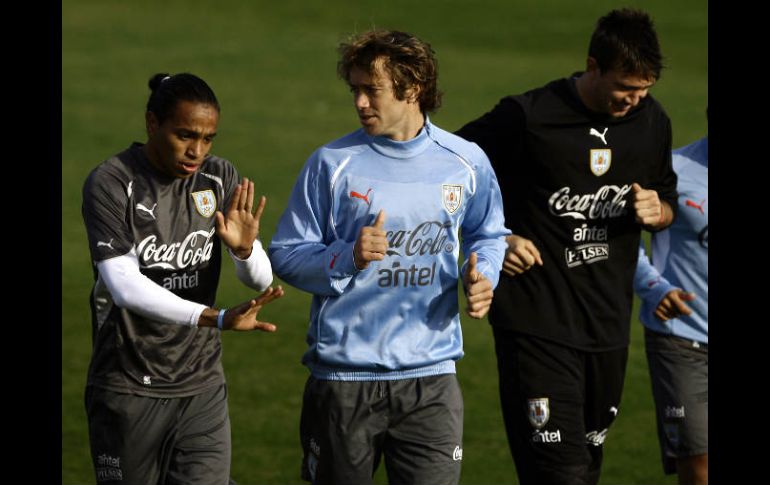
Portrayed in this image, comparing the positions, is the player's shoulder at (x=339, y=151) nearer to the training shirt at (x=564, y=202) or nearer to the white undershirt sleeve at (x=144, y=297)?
the white undershirt sleeve at (x=144, y=297)

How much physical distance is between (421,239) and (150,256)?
1183 millimetres

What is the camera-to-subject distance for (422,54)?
255 inches

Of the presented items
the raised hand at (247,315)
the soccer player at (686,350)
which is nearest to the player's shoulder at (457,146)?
the raised hand at (247,315)

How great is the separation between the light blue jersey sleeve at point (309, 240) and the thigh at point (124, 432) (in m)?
0.87

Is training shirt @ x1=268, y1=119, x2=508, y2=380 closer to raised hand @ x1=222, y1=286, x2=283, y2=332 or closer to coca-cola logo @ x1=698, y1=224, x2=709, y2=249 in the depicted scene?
raised hand @ x1=222, y1=286, x2=283, y2=332

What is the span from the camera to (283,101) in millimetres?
24000

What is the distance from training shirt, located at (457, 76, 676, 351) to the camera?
7.41 metres

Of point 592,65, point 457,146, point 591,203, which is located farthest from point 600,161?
point 457,146

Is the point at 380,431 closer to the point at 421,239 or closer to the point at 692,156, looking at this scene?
the point at 421,239

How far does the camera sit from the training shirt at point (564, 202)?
7406mm

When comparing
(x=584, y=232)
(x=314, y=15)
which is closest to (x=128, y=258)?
(x=584, y=232)

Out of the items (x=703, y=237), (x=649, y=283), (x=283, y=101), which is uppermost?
(x=283, y=101)

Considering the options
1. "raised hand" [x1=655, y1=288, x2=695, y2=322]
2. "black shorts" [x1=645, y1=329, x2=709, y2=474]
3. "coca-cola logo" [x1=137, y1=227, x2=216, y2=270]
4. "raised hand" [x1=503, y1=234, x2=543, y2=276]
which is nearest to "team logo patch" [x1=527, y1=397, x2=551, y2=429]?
"raised hand" [x1=503, y1=234, x2=543, y2=276]
